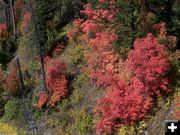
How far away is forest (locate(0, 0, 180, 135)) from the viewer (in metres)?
28.2

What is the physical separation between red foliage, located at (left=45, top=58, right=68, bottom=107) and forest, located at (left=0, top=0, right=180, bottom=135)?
9 centimetres

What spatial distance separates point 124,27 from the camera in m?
31.3

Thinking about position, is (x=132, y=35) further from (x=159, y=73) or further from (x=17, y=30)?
(x=17, y=30)

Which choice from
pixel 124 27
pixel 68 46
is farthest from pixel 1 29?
pixel 124 27

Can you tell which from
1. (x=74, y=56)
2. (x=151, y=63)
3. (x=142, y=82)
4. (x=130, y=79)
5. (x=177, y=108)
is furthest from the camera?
(x=74, y=56)

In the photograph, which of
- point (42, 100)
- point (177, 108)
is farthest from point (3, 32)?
point (177, 108)

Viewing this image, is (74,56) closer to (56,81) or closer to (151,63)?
(56,81)

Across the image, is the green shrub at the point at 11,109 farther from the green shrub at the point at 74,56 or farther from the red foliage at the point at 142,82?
the red foliage at the point at 142,82

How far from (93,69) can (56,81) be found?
3822mm

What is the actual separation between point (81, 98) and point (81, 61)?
5240 mm

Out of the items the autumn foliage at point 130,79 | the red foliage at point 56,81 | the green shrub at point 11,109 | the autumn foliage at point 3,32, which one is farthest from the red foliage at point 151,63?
the autumn foliage at point 3,32

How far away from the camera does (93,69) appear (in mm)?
36531

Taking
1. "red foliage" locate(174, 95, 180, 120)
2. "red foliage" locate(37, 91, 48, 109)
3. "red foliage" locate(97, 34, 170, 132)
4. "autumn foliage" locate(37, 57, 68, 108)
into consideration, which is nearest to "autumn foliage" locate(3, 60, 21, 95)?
"red foliage" locate(37, 91, 48, 109)

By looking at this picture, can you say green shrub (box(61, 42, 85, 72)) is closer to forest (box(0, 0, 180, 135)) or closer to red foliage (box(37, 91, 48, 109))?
forest (box(0, 0, 180, 135))
